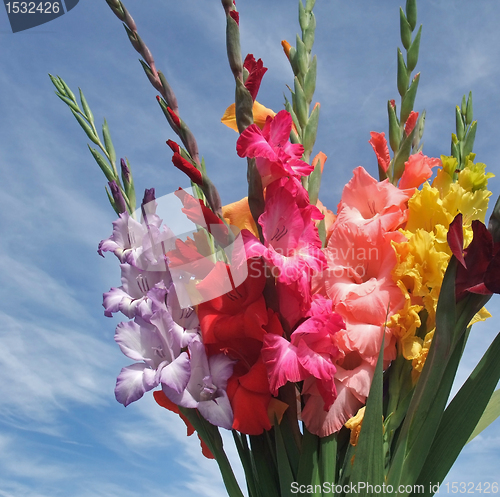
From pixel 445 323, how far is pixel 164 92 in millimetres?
615

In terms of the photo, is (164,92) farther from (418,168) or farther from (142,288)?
(418,168)

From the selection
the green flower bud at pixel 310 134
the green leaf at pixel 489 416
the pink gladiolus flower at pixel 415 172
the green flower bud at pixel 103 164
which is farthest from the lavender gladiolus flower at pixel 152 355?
the green leaf at pixel 489 416

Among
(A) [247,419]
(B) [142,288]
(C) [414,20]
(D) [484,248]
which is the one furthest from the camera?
(C) [414,20]

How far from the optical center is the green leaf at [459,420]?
849 millimetres

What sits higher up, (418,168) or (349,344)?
(418,168)

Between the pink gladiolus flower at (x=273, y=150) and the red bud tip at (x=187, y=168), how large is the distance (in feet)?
0.26

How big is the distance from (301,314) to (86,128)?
24.8 inches

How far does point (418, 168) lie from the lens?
100cm

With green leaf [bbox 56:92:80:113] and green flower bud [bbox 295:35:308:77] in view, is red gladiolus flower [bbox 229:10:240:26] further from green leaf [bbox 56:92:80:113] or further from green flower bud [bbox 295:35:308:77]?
green leaf [bbox 56:92:80:113]

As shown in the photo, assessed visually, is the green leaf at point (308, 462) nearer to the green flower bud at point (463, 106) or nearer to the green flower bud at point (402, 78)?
the green flower bud at point (402, 78)

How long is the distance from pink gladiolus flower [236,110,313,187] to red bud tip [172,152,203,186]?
0.08 metres

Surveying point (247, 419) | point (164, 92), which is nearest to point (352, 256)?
point (247, 419)

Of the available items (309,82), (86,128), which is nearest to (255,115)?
(309,82)

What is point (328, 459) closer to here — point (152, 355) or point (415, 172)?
point (152, 355)
